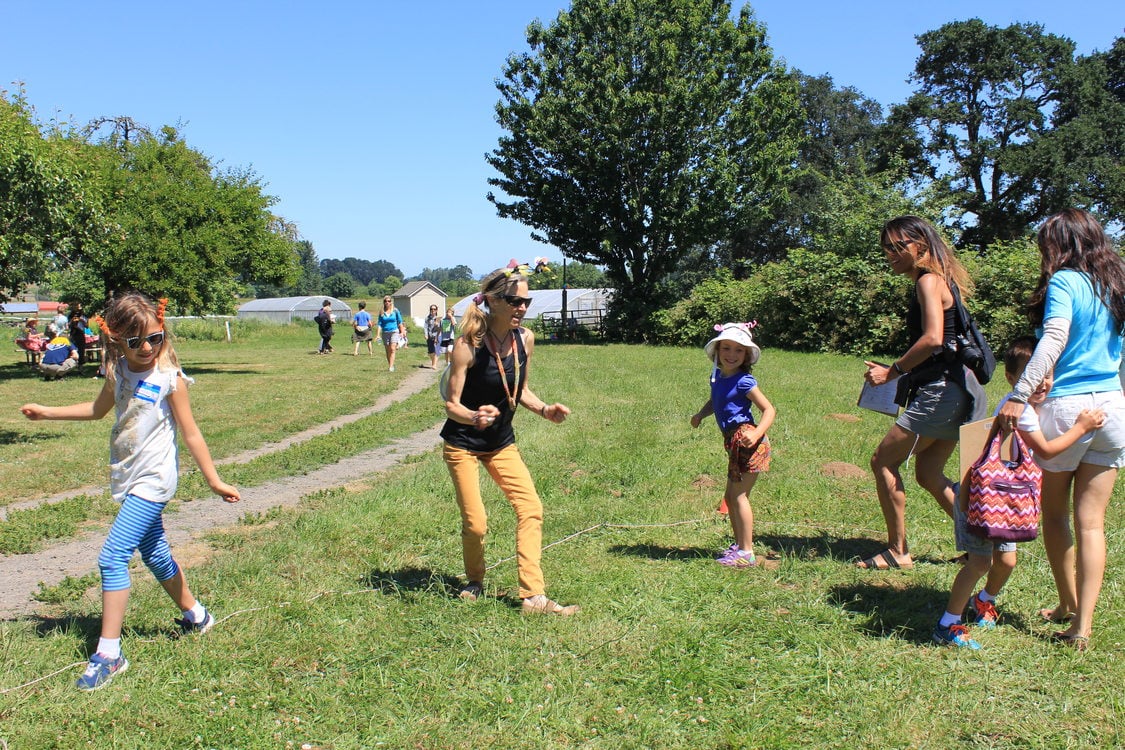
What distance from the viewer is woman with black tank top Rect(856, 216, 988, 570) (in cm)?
459

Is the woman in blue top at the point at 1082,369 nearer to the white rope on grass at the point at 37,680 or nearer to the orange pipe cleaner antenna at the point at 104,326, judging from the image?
the orange pipe cleaner antenna at the point at 104,326

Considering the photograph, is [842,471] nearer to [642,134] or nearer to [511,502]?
[511,502]

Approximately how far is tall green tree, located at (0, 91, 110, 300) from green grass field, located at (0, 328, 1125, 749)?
8.73 m

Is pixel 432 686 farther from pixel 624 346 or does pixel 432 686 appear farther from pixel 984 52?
pixel 984 52

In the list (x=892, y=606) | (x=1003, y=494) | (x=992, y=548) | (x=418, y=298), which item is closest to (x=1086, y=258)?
(x=1003, y=494)

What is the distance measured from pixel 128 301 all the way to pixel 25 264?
1413 cm

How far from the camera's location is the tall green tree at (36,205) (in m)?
12.4

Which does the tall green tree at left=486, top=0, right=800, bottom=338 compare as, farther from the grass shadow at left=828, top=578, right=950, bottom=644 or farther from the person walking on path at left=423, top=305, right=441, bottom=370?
the grass shadow at left=828, top=578, right=950, bottom=644

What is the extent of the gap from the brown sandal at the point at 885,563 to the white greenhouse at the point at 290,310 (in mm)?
53670

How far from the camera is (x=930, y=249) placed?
4.62 meters

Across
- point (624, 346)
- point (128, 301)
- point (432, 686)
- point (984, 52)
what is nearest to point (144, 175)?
point (624, 346)

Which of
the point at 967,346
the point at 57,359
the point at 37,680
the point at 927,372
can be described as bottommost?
the point at 37,680

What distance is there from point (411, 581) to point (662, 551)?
5.48 ft

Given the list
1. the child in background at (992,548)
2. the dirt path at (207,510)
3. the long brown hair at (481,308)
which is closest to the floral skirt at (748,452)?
the child in background at (992,548)
